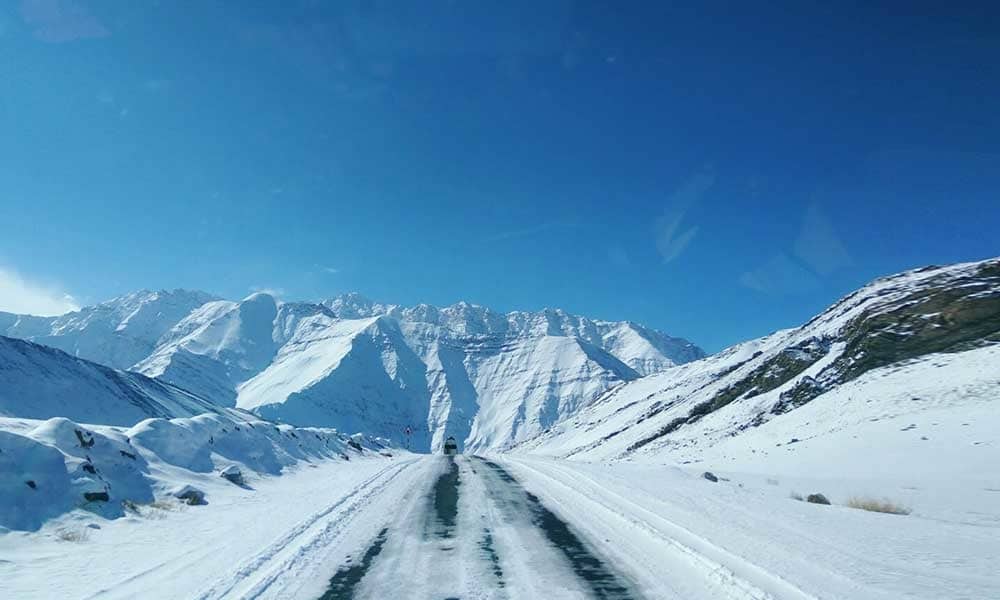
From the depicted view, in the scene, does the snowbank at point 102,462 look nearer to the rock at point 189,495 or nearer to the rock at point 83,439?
the rock at point 83,439

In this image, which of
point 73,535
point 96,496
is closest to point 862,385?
point 96,496

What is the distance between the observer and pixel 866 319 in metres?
62.5

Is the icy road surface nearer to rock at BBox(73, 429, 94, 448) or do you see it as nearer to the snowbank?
the snowbank

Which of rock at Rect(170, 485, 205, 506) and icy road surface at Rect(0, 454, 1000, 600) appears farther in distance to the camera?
rock at Rect(170, 485, 205, 506)

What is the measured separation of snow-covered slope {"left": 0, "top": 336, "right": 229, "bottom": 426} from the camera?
69.6 meters

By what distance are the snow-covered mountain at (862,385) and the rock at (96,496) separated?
3106 centimetres

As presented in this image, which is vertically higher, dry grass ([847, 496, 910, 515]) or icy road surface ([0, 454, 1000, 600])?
dry grass ([847, 496, 910, 515])

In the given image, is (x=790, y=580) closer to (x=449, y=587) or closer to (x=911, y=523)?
(x=449, y=587)

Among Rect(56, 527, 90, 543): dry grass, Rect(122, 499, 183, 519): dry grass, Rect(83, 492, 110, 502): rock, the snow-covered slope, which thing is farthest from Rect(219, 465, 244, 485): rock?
the snow-covered slope

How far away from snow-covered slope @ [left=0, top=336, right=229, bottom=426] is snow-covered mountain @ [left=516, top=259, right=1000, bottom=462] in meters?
64.9

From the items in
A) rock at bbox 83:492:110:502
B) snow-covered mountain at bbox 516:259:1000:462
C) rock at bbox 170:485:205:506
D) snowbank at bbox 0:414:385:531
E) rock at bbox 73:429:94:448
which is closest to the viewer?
snowbank at bbox 0:414:385:531

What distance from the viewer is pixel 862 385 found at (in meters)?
44.8

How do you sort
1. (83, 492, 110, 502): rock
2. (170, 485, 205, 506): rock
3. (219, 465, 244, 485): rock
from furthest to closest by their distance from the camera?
(219, 465, 244, 485): rock → (170, 485, 205, 506): rock → (83, 492, 110, 502): rock

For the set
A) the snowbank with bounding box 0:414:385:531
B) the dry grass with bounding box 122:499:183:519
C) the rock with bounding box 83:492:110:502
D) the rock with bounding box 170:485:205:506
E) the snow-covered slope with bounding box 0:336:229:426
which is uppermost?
the snow-covered slope with bounding box 0:336:229:426
